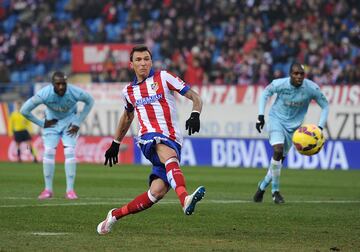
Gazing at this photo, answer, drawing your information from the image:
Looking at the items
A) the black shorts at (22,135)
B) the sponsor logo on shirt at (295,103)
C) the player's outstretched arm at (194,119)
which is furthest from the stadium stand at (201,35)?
the player's outstretched arm at (194,119)

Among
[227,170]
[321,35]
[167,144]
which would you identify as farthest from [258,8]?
[167,144]

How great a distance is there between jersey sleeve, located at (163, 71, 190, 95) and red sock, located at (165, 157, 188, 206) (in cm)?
81

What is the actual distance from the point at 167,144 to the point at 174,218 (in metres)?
2.85

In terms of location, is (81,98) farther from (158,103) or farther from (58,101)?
(158,103)

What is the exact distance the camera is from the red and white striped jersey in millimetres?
10523

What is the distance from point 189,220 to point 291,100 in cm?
436

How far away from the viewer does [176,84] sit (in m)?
10.6

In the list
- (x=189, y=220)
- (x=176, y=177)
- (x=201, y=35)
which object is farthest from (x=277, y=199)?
(x=201, y=35)

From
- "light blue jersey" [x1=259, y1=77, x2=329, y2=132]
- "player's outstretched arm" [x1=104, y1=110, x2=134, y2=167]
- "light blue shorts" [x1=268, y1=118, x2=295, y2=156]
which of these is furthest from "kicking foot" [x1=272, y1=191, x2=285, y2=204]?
"player's outstretched arm" [x1=104, y1=110, x2=134, y2=167]

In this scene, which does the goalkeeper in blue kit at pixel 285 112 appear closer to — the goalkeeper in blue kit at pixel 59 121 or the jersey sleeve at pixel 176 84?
the goalkeeper in blue kit at pixel 59 121

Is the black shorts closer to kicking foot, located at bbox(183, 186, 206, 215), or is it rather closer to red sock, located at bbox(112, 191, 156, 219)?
red sock, located at bbox(112, 191, 156, 219)

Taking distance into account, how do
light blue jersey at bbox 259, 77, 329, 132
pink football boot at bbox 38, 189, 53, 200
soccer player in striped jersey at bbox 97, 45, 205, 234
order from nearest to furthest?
1. soccer player in striped jersey at bbox 97, 45, 205, 234
2. light blue jersey at bbox 259, 77, 329, 132
3. pink football boot at bbox 38, 189, 53, 200

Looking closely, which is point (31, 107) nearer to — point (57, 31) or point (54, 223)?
point (54, 223)

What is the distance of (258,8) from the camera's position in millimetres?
35406
